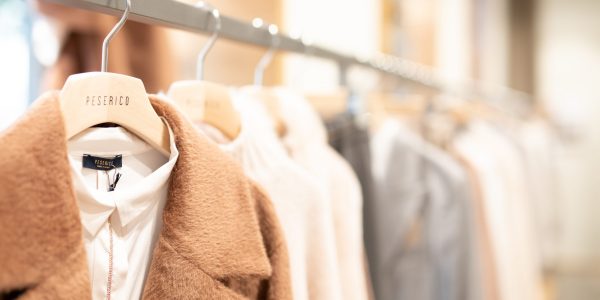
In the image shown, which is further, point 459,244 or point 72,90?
point 459,244

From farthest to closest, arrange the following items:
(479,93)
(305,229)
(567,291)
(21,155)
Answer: (567,291), (479,93), (305,229), (21,155)

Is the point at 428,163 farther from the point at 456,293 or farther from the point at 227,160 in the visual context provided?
the point at 227,160

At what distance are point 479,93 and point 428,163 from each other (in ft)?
4.99

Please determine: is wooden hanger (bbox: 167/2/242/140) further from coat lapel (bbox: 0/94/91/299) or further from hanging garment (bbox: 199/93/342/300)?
coat lapel (bbox: 0/94/91/299)

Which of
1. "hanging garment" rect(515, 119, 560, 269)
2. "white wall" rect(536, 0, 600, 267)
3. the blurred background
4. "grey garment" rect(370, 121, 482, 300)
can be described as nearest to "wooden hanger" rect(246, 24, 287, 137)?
the blurred background

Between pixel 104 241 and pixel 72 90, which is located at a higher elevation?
pixel 72 90

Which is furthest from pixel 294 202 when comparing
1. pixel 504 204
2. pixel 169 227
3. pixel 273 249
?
pixel 504 204

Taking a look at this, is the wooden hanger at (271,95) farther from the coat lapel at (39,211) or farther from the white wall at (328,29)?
the white wall at (328,29)

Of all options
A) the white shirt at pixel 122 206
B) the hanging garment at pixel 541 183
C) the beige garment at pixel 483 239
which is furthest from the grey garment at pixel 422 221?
the hanging garment at pixel 541 183

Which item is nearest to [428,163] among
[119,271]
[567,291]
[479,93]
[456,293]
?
[456,293]

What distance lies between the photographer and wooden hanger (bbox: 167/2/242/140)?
0.72m

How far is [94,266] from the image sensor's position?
2.00 feet

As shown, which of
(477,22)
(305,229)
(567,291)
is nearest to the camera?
(305,229)

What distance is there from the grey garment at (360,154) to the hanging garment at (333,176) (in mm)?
121
